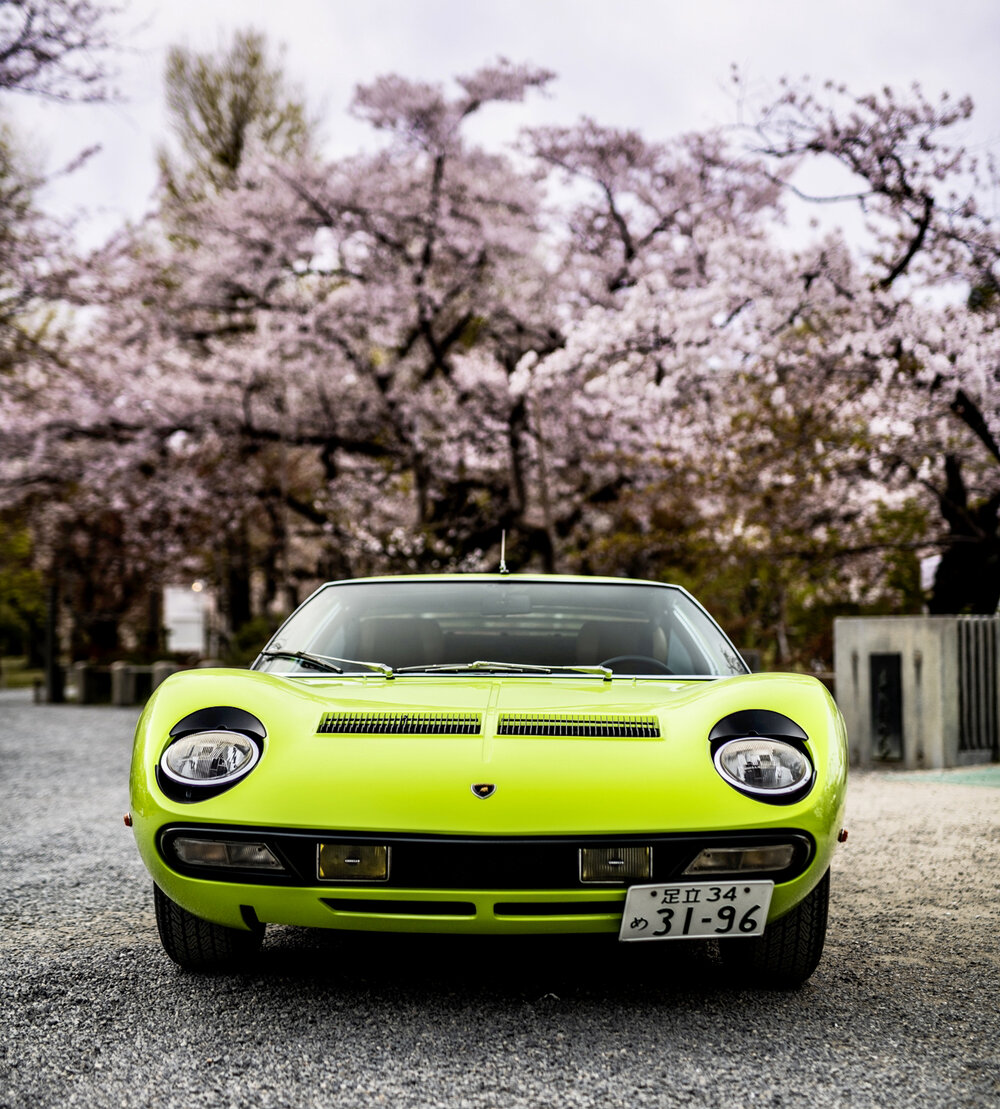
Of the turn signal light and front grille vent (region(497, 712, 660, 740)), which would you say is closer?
the turn signal light

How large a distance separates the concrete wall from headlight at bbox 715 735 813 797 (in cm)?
543

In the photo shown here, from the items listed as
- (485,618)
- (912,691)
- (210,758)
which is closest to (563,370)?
(912,691)

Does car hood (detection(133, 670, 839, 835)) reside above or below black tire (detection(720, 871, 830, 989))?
above

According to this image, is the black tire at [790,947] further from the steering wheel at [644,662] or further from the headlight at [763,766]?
the steering wheel at [644,662]

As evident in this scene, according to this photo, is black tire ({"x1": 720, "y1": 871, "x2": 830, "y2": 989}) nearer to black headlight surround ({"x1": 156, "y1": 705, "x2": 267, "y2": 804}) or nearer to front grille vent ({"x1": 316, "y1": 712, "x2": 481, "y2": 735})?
front grille vent ({"x1": 316, "y1": 712, "x2": 481, "y2": 735})

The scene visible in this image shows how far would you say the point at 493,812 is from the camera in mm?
2338

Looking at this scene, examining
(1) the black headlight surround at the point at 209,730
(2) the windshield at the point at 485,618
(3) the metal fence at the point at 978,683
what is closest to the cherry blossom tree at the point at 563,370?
(3) the metal fence at the point at 978,683

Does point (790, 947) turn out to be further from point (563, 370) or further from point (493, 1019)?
point (563, 370)

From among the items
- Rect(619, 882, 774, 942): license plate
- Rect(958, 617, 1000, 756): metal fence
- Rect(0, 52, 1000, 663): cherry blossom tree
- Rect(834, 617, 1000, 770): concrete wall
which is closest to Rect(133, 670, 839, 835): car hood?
Rect(619, 882, 774, 942): license plate

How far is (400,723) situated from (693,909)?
0.81 m

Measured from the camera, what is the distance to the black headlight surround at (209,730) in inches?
97.0

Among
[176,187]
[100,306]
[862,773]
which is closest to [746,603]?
[862,773]

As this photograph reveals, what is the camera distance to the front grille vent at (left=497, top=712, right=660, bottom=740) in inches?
99.3

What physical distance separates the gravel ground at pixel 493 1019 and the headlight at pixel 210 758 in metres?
0.58
